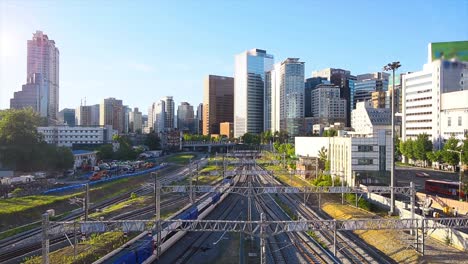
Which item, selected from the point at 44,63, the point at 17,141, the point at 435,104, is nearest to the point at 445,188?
the point at 435,104

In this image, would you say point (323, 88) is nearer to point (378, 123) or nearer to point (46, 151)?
point (378, 123)

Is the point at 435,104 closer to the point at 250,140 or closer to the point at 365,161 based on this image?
the point at 365,161

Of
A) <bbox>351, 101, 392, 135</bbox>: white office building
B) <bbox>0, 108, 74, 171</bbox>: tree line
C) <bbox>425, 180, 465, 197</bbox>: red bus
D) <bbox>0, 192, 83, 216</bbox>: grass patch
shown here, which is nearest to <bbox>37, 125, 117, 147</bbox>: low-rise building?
<bbox>0, 108, 74, 171</bbox>: tree line

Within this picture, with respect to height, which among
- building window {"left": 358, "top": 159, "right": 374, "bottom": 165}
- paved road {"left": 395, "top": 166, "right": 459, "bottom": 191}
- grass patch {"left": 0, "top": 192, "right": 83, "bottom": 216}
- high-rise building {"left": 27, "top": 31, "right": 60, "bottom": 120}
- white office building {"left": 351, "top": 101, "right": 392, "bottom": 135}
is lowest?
grass patch {"left": 0, "top": 192, "right": 83, "bottom": 216}

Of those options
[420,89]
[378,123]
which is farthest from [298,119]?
[420,89]

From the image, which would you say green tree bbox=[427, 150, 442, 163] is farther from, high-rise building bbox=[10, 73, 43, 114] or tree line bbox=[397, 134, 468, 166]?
high-rise building bbox=[10, 73, 43, 114]

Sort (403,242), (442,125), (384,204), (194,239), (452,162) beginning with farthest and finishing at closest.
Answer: (442,125), (452,162), (384,204), (194,239), (403,242)
